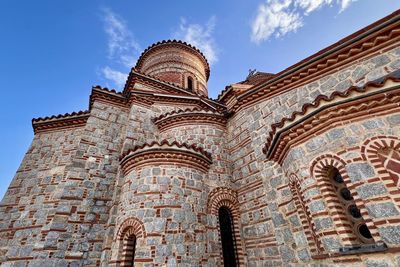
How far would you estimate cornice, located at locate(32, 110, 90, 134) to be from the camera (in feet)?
27.0

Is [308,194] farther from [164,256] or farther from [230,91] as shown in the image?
[230,91]

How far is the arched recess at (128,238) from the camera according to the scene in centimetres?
463

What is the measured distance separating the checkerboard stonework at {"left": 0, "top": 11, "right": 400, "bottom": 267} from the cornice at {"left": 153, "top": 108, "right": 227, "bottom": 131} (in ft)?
0.15

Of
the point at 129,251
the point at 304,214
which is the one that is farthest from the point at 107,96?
the point at 304,214

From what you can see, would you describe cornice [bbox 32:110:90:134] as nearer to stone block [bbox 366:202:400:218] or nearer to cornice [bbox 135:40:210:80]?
cornice [bbox 135:40:210:80]

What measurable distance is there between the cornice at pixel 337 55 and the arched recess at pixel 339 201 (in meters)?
2.82

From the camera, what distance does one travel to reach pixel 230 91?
25.4 feet

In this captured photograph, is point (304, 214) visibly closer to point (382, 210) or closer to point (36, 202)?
point (382, 210)

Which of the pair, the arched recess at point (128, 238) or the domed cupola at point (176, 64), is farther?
the domed cupola at point (176, 64)

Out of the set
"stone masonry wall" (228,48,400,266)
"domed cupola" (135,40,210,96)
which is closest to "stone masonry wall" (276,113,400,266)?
"stone masonry wall" (228,48,400,266)

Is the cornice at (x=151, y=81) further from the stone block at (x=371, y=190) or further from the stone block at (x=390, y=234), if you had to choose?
the stone block at (x=390, y=234)

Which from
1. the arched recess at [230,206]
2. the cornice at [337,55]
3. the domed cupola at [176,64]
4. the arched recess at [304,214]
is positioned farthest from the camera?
the domed cupola at [176,64]

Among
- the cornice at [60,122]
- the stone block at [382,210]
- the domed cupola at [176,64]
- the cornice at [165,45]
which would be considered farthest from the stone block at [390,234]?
the cornice at [165,45]

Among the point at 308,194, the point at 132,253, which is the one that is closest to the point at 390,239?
the point at 308,194
